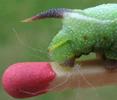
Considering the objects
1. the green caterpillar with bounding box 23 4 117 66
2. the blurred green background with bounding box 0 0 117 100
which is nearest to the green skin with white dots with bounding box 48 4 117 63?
the green caterpillar with bounding box 23 4 117 66

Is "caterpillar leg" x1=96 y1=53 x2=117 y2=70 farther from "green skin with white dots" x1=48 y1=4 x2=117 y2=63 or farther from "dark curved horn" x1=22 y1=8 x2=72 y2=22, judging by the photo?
"dark curved horn" x1=22 y1=8 x2=72 y2=22

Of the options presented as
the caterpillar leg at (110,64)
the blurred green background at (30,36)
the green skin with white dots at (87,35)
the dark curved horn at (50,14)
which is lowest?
the blurred green background at (30,36)

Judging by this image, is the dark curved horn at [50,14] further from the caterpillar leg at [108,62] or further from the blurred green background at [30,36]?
the blurred green background at [30,36]

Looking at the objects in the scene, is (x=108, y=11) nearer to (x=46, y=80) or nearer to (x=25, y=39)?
(x=46, y=80)

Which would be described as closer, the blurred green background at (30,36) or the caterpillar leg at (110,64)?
the caterpillar leg at (110,64)

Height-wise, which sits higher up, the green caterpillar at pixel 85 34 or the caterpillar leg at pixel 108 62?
the green caterpillar at pixel 85 34

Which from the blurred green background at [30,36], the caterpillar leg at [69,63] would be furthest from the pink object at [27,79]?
the blurred green background at [30,36]

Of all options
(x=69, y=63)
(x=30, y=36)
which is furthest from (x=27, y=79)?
(x=30, y=36)
